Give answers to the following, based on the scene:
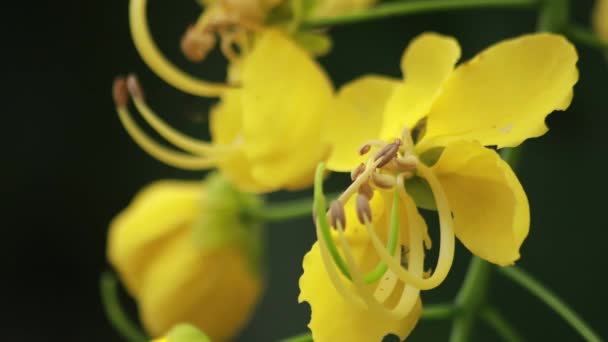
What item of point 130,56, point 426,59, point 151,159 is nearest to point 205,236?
point 426,59

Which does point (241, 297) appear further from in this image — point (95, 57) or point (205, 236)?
point (95, 57)

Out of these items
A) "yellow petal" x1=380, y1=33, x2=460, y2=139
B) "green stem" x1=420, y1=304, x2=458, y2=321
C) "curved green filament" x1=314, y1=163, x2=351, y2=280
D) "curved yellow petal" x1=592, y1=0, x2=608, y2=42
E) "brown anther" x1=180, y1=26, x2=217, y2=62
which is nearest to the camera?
"curved green filament" x1=314, y1=163, x2=351, y2=280

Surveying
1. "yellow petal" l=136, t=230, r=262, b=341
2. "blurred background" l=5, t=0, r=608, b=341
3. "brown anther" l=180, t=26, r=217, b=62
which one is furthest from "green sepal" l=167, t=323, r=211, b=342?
"blurred background" l=5, t=0, r=608, b=341

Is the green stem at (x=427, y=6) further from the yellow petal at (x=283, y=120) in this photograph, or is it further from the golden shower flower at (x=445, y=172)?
the golden shower flower at (x=445, y=172)

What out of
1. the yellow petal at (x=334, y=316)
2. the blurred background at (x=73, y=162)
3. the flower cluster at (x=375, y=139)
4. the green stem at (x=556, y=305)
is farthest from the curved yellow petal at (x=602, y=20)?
the blurred background at (x=73, y=162)

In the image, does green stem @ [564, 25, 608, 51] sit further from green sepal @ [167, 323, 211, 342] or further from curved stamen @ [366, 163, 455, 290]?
green sepal @ [167, 323, 211, 342]

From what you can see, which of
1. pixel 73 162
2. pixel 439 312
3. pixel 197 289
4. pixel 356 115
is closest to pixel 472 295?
pixel 439 312
